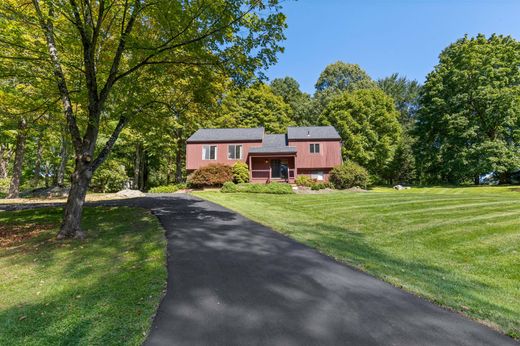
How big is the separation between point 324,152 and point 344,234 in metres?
21.1

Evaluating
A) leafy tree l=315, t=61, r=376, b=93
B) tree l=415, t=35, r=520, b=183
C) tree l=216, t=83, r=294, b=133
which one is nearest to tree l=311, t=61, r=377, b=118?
leafy tree l=315, t=61, r=376, b=93

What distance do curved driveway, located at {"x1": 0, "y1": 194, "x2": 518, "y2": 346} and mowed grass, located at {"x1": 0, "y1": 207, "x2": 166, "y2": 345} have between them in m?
0.35

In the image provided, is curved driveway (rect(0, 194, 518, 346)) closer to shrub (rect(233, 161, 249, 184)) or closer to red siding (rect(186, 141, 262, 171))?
shrub (rect(233, 161, 249, 184))

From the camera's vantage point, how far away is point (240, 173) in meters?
28.1

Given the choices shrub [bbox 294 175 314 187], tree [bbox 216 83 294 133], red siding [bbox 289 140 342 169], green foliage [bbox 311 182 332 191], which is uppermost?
tree [bbox 216 83 294 133]

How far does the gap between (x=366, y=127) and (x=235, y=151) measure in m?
17.4

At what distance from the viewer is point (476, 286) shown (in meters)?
5.38

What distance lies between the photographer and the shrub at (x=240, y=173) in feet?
91.8

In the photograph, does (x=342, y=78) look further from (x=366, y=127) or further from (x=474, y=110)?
(x=474, y=110)

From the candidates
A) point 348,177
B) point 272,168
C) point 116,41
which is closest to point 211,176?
point 272,168

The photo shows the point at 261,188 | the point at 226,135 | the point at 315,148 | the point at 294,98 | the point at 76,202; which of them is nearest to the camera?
the point at 76,202

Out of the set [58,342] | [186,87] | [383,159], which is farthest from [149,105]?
[383,159]

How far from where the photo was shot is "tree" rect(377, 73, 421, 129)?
169 ft

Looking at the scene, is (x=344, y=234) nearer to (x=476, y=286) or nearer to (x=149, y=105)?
(x=476, y=286)
